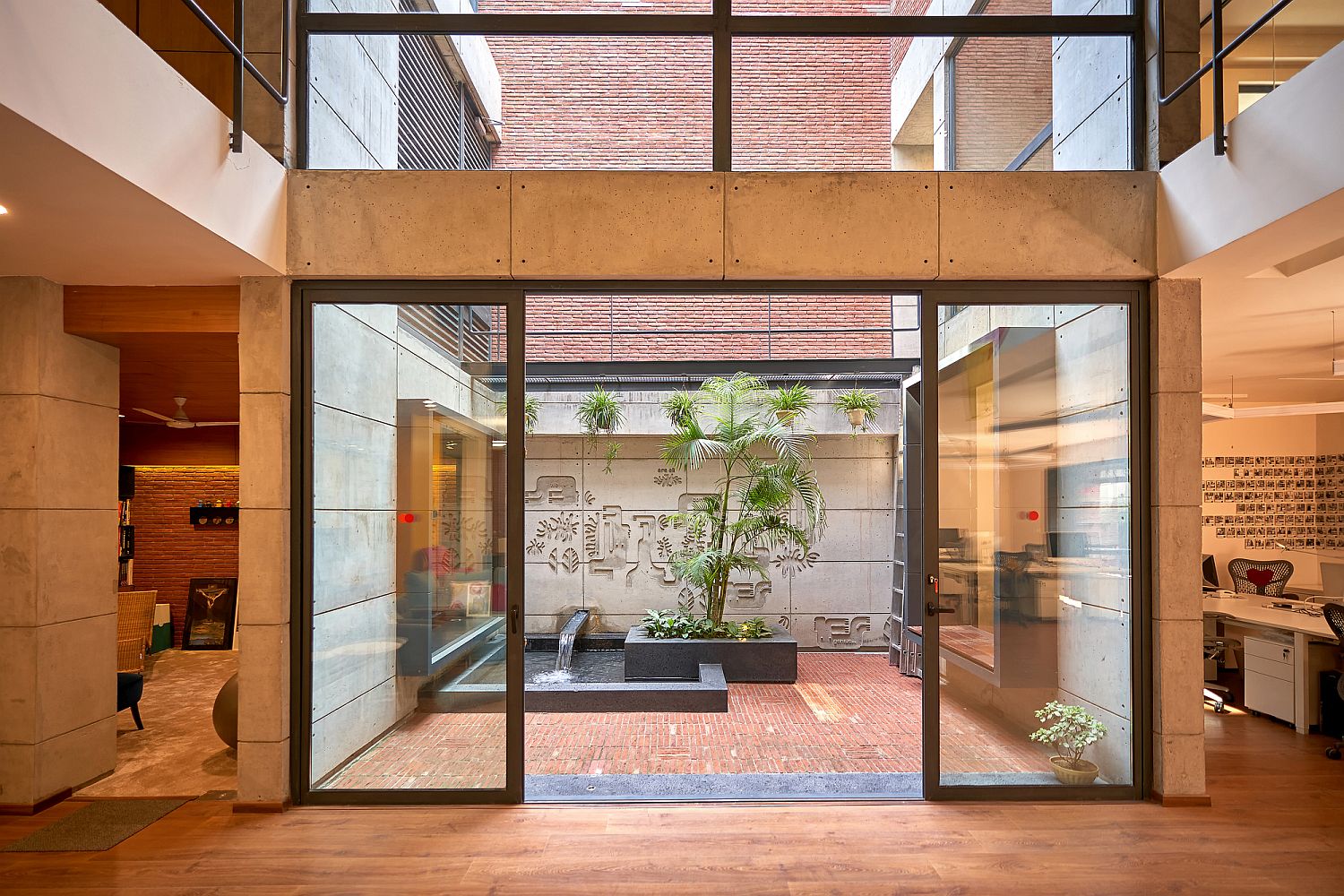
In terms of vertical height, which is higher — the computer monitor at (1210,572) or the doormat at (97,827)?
the computer monitor at (1210,572)

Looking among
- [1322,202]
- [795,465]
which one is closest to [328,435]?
[1322,202]

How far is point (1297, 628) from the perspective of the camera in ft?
19.8

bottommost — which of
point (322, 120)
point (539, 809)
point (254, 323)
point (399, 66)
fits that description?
point (539, 809)

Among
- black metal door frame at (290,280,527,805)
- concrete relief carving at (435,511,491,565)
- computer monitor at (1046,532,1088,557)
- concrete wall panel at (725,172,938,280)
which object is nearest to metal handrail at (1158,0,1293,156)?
concrete wall panel at (725,172,938,280)

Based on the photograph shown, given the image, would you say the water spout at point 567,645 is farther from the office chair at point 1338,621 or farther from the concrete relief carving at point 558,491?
the office chair at point 1338,621

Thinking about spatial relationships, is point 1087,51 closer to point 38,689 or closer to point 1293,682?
point 1293,682

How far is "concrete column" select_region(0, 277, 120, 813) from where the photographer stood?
4.33 m

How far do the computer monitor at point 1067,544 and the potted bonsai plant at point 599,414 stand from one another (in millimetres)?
5845

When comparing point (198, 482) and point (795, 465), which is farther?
point (198, 482)

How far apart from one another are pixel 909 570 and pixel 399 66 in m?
6.52

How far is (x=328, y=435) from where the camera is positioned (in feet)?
14.6

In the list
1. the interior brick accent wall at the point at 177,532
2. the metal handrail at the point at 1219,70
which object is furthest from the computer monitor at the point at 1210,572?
the interior brick accent wall at the point at 177,532

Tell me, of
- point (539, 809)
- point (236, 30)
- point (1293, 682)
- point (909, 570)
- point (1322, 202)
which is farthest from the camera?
point (909, 570)

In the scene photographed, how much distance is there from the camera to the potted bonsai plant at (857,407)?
967cm
